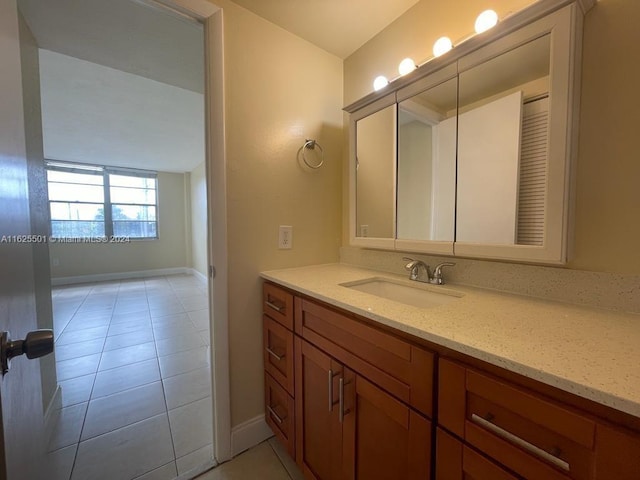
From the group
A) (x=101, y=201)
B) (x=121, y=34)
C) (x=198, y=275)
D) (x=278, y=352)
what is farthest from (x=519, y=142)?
(x=101, y=201)

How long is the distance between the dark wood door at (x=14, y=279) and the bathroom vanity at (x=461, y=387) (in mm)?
777

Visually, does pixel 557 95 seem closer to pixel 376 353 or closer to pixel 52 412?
pixel 376 353

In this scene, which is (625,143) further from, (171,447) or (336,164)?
(171,447)

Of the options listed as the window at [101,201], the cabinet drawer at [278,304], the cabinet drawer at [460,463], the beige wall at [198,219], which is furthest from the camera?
the beige wall at [198,219]

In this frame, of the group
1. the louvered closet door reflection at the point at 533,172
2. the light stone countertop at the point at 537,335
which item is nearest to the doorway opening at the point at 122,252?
the light stone countertop at the point at 537,335

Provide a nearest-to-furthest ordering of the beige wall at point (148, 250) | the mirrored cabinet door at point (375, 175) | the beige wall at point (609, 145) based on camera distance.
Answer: the beige wall at point (609, 145) < the mirrored cabinet door at point (375, 175) < the beige wall at point (148, 250)

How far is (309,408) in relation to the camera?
3.66ft

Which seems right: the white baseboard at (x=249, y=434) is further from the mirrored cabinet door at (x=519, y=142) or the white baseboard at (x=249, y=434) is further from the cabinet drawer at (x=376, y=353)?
the mirrored cabinet door at (x=519, y=142)

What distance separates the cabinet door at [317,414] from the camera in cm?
97

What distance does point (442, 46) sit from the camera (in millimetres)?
1166

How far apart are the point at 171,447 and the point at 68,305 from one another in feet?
12.3

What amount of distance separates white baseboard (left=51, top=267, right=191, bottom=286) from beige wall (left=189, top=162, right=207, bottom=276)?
365 millimetres

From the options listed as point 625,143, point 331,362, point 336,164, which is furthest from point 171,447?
point 625,143

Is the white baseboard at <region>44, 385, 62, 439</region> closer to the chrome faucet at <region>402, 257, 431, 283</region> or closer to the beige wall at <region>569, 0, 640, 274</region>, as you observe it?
the chrome faucet at <region>402, 257, 431, 283</region>
